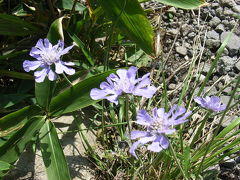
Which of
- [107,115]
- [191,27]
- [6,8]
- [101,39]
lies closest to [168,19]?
[191,27]

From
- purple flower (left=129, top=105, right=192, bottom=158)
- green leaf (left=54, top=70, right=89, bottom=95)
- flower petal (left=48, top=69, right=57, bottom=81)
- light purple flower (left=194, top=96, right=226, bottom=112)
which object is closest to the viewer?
purple flower (left=129, top=105, right=192, bottom=158)

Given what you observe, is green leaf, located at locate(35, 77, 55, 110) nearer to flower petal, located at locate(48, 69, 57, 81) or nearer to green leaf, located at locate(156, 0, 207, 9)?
flower petal, located at locate(48, 69, 57, 81)

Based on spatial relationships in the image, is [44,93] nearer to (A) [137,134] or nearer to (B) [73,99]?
(B) [73,99]

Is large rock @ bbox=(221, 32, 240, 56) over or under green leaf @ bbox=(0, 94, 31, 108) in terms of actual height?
under

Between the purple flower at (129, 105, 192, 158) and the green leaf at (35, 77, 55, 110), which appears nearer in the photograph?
the purple flower at (129, 105, 192, 158)

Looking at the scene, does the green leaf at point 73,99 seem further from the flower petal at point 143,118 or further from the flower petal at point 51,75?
the flower petal at point 143,118

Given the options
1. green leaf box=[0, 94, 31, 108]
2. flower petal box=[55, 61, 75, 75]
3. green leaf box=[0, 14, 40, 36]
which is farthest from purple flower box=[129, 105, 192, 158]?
green leaf box=[0, 14, 40, 36]
